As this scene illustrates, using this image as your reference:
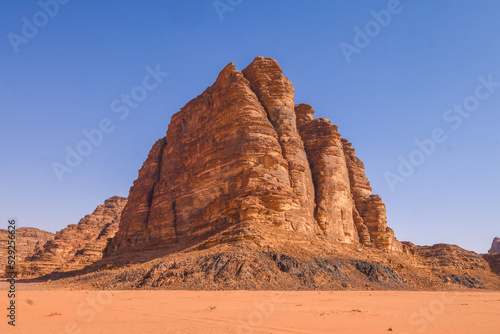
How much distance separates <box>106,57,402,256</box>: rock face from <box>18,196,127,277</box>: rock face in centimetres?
1782

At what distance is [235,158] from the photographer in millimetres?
42375

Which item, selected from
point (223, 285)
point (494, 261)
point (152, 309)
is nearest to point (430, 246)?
point (494, 261)

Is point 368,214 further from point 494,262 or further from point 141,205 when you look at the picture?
point 141,205

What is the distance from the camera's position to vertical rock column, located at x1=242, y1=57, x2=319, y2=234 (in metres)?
43.7

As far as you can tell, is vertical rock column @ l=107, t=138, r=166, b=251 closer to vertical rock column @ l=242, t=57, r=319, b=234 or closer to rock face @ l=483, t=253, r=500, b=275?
vertical rock column @ l=242, t=57, r=319, b=234

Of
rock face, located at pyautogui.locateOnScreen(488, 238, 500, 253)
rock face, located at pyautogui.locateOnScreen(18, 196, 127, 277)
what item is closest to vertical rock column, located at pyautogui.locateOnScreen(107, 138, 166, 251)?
rock face, located at pyautogui.locateOnScreen(18, 196, 127, 277)

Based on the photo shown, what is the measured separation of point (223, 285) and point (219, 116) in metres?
27.9

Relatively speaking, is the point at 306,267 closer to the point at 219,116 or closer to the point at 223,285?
the point at 223,285

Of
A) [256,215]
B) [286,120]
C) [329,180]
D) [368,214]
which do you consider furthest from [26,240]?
[256,215]

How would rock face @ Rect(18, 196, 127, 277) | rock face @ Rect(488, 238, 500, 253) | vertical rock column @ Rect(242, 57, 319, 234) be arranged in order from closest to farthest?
vertical rock column @ Rect(242, 57, 319, 234) → rock face @ Rect(18, 196, 127, 277) → rock face @ Rect(488, 238, 500, 253)

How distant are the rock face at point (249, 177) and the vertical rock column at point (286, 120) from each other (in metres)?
0.15

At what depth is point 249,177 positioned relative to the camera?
3969cm

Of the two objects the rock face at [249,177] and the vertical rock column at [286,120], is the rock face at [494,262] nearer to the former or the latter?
the rock face at [249,177]

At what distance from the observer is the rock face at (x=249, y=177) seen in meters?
39.8
